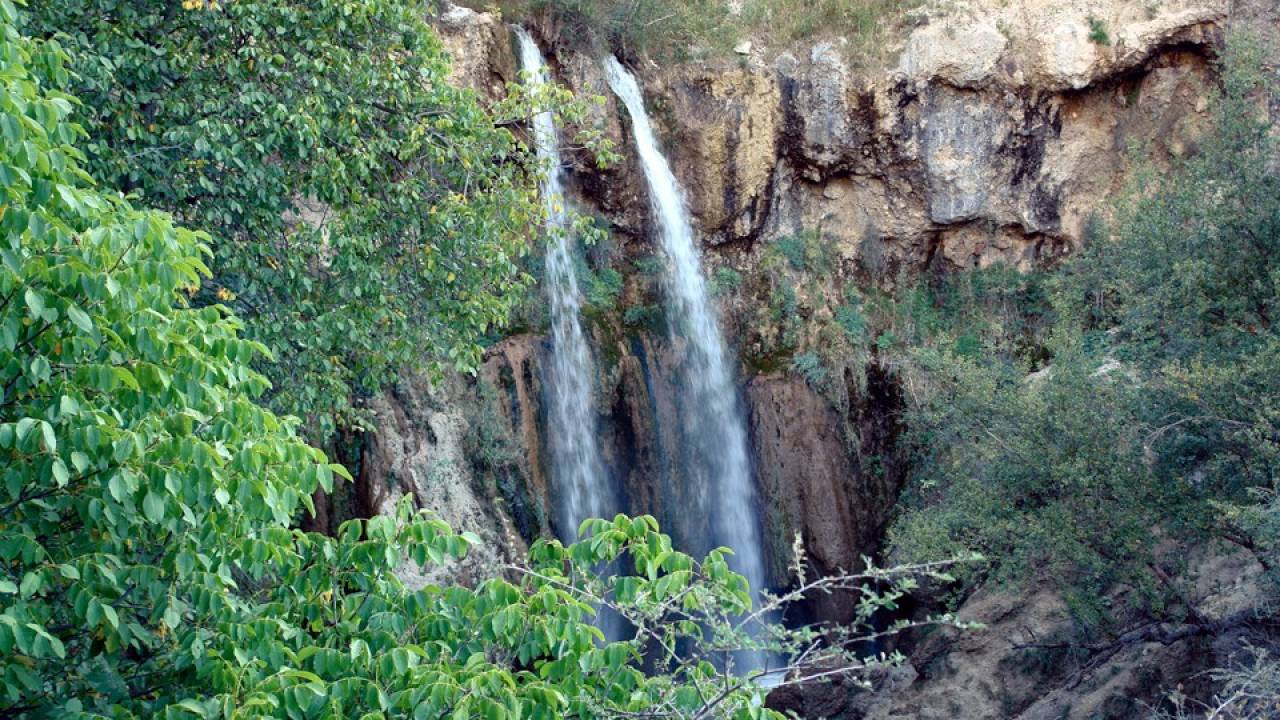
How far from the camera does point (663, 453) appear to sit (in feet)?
64.1

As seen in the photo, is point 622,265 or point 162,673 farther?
point 622,265

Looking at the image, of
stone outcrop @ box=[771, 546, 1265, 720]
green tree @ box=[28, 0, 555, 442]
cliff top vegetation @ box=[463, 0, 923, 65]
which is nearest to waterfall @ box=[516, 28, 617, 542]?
cliff top vegetation @ box=[463, 0, 923, 65]

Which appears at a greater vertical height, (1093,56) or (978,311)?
(1093,56)

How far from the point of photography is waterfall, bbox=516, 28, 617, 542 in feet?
59.5

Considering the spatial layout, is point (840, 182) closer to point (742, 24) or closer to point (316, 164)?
point (742, 24)

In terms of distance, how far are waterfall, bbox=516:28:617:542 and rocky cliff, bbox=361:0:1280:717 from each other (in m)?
0.37

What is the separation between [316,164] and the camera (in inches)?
426

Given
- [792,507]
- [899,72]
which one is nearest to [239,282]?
[792,507]

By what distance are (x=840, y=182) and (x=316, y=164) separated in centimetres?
1287

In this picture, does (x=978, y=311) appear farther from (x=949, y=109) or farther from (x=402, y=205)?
(x=402, y=205)

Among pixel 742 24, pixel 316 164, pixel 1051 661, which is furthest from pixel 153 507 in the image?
pixel 742 24

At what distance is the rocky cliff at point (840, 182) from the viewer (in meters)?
19.9

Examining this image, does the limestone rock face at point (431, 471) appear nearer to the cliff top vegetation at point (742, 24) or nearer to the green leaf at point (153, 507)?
the cliff top vegetation at point (742, 24)

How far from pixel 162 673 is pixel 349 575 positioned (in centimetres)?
97
